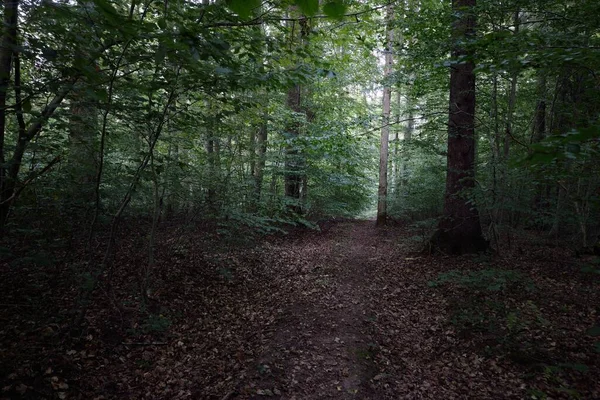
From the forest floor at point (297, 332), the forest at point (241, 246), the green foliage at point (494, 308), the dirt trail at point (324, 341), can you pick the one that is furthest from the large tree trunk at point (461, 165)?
the dirt trail at point (324, 341)

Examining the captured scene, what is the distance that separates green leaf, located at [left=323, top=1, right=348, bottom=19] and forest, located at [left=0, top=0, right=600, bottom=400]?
2cm

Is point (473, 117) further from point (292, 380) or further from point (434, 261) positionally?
point (292, 380)

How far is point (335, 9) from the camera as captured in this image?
4.94ft

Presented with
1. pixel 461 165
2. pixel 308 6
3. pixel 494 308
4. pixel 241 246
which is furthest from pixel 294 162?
→ pixel 308 6

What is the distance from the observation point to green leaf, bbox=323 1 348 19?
149 centimetres

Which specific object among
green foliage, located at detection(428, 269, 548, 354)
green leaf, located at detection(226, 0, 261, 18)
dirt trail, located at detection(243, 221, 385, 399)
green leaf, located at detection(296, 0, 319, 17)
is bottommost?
dirt trail, located at detection(243, 221, 385, 399)

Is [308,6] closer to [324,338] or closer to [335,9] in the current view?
[335,9]

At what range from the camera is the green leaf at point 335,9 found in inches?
58.8

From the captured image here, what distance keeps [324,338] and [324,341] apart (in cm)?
8

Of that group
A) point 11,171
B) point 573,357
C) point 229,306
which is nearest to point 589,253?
point 573,357

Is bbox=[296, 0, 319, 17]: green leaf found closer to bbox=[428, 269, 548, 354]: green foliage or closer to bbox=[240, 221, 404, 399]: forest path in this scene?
bbox=[240, 221, 404, 399]: forest path

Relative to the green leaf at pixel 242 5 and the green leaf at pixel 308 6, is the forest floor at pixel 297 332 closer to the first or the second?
the green leaf at pixel 308 6

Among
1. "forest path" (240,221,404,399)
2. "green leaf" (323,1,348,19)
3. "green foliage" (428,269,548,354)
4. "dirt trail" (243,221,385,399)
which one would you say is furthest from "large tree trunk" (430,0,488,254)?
"green leaf" (323,1,348,19)

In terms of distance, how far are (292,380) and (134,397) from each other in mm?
1794
